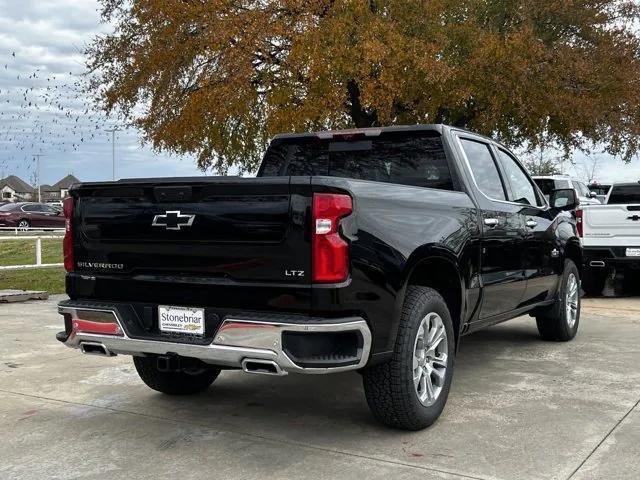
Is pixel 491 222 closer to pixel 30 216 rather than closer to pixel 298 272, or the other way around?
pixel 298 272

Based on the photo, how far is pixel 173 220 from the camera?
399 cm

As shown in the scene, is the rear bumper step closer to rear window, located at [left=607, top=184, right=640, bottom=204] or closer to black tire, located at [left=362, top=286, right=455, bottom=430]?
black tire, located at [left=362, top=286, right=455, bottom=430]

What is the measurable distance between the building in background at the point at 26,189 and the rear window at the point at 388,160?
13553 centimetres

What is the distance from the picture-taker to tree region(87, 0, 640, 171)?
14094mm

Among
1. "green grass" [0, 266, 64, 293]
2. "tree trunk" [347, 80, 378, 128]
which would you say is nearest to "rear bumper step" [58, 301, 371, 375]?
"green grass" [0, 266, 64, 293]

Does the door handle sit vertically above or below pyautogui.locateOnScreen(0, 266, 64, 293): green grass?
above

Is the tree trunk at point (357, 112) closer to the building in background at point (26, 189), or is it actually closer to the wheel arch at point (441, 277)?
the wheel arch at point (441, 277)

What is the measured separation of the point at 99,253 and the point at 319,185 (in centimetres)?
152

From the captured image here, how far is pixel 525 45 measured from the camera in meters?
14.9

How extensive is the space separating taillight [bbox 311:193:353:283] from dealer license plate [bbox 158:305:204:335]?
0.74 m

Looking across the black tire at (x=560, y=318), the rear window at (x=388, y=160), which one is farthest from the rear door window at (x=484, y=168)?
the black tire at (x=560, y=318)

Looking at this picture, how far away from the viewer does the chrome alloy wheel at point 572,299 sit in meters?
7.23

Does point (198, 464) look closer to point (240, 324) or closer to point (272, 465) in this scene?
point (272, 465)

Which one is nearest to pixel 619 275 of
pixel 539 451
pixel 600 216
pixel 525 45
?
pixel 600 216
